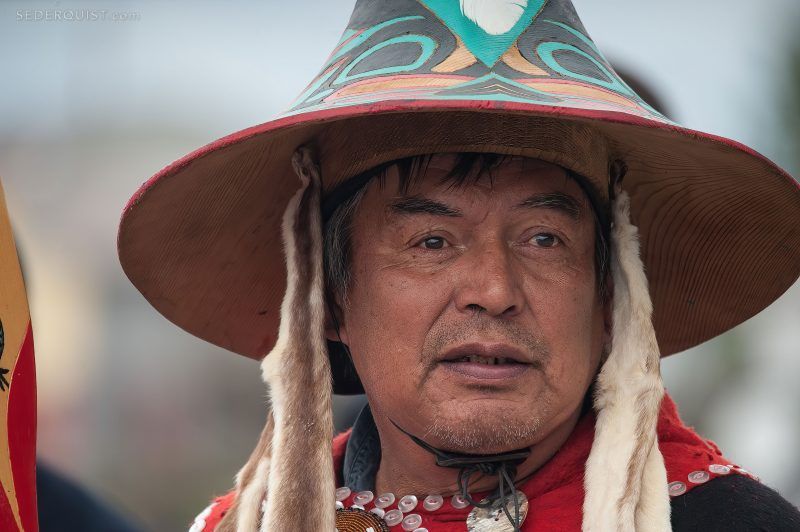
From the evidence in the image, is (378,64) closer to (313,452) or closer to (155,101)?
(313,452)

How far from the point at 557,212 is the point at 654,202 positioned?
37 cm

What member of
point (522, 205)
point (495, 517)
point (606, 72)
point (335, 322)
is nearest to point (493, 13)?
point (606, 72)

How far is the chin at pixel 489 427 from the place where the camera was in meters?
2.38

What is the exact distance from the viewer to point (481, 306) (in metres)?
2.40

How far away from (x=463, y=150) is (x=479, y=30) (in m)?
0.28

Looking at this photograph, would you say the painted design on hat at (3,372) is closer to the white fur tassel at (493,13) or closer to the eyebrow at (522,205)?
the eyebrow at (522,205)

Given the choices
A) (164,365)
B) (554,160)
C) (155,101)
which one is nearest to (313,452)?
(554,160)

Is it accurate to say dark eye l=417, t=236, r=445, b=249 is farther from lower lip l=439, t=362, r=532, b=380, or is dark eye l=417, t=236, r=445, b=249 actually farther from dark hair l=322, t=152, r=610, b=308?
lower lip l=439, t=362, r=532, b=380

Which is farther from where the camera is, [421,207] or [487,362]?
[421,207]

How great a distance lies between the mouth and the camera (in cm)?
239

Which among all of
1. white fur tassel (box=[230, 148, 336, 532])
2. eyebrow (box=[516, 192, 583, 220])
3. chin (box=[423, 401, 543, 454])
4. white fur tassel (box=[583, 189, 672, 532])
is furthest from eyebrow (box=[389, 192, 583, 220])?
chin (box=[423, 401, 543, 454])

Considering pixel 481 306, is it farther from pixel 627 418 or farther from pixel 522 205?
pixel 627 418

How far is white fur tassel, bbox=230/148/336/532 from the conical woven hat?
172 millimetres

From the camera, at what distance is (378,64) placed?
2.42 m
